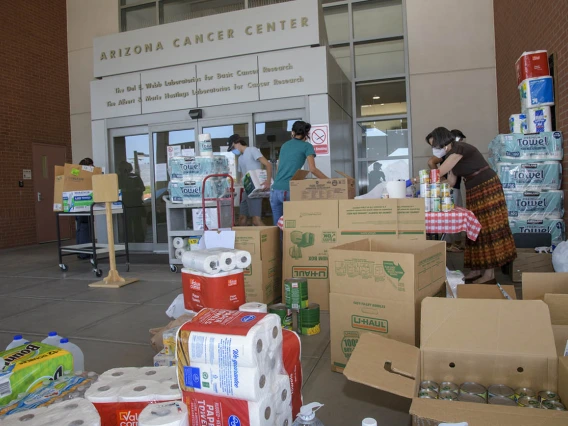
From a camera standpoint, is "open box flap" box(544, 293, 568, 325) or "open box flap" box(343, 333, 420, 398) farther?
"open box flap" box(544, 293, 568, 325)

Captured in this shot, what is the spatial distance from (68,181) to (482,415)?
615 centimetres

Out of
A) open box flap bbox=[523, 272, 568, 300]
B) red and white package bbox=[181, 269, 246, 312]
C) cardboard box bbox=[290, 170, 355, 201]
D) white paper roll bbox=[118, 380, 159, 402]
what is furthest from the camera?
cardboard box bbox=[290, 170, 355, 201]

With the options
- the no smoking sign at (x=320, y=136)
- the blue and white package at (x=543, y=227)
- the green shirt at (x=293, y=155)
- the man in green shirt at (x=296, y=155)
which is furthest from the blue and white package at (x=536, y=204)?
the no smoking sign at (x=320, y=136)

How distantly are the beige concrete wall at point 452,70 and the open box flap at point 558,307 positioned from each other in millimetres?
6432

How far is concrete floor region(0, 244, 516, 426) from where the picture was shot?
2186mm

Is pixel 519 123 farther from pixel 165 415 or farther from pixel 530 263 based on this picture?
pixel 165 415

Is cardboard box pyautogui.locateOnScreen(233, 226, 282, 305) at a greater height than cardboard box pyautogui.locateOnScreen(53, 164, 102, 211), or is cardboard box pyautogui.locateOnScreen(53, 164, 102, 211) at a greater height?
cardboard box pyautogui.locateOnScreen(53, 164, 102, 211)

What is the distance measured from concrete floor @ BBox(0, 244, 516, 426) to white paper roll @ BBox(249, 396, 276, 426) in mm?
583

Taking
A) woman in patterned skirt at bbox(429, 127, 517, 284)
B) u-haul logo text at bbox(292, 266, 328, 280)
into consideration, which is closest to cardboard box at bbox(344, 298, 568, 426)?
u-haul logo text at bbox(292, 266, 328, 280)

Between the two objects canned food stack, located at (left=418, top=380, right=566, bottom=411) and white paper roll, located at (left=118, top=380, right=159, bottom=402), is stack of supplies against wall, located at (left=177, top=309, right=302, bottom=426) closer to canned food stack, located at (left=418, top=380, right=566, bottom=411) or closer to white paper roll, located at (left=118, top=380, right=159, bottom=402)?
white paper roll, located at (left=118, top=380, right=159, bottom=402)

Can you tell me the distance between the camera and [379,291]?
2.35 m

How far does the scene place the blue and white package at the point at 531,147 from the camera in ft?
16.7

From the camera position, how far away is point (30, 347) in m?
1.95

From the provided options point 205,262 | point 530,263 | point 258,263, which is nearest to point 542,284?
point 205,262
